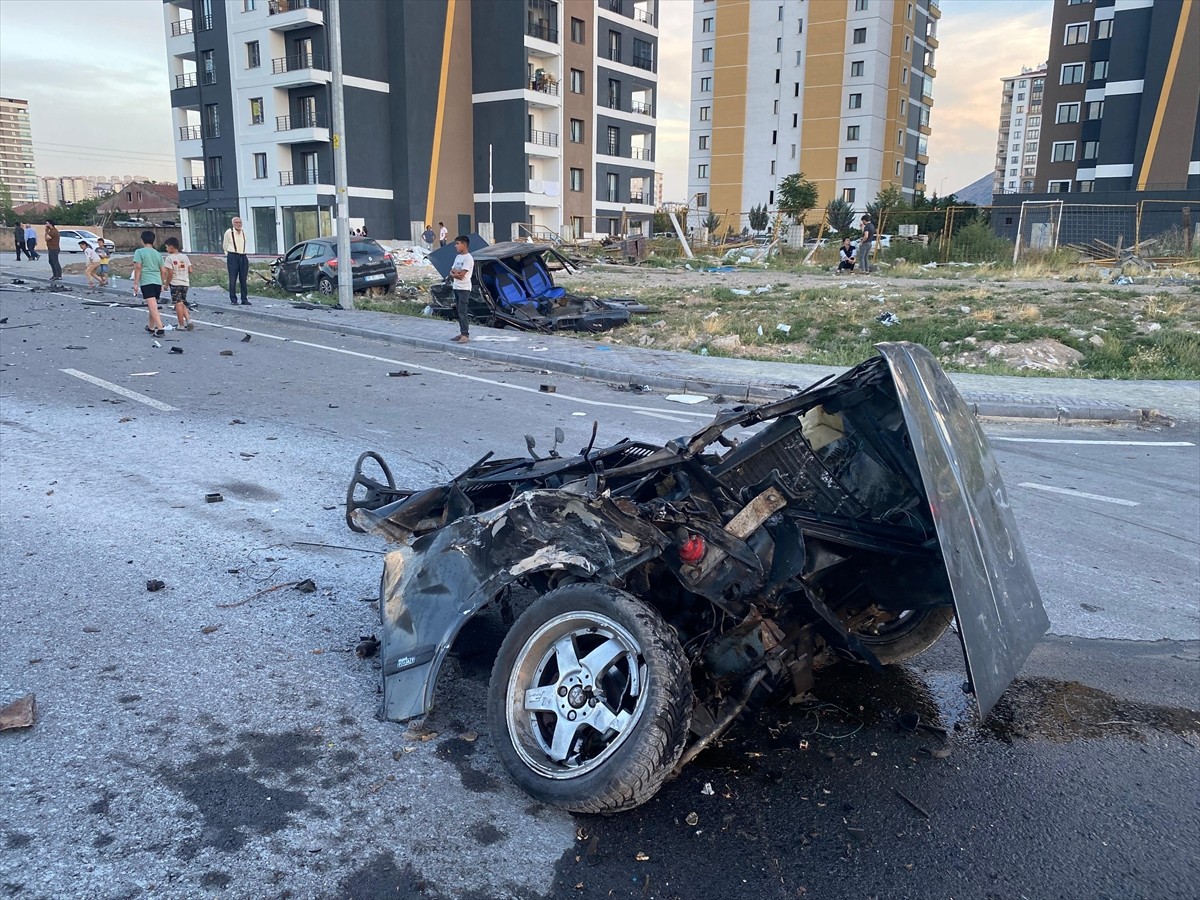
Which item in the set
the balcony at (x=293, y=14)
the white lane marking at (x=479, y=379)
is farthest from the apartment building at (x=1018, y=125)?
the white lane marking at (x=479, y=379)

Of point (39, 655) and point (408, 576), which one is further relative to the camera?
point (39, 655)

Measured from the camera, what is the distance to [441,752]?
3.25m

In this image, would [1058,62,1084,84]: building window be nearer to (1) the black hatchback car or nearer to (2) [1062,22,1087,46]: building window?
(2) [1062,22,1087,46]: building window

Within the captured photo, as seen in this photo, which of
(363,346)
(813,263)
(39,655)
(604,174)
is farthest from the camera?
(604,174)

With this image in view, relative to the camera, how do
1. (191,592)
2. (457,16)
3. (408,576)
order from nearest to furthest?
1. (408,576)
2. (191,592)
3. (457,16)


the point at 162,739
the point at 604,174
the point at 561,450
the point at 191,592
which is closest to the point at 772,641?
the point at 162,739

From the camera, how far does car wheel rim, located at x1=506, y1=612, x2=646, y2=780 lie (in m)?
2.83

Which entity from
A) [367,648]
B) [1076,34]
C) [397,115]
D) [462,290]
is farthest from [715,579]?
[1076,34]

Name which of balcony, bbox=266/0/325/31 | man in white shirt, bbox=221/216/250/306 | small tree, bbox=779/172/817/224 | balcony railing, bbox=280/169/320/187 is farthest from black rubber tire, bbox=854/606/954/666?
small tree, bbox=779/172/817/224

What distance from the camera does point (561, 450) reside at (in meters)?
7.94

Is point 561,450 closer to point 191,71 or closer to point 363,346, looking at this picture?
point 363,346

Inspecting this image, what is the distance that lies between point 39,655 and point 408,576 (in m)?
1.81

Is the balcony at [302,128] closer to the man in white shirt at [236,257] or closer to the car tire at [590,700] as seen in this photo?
the man in white shirt at [236,257]

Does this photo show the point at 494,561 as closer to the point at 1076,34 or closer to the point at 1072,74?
the point at 1072,74
